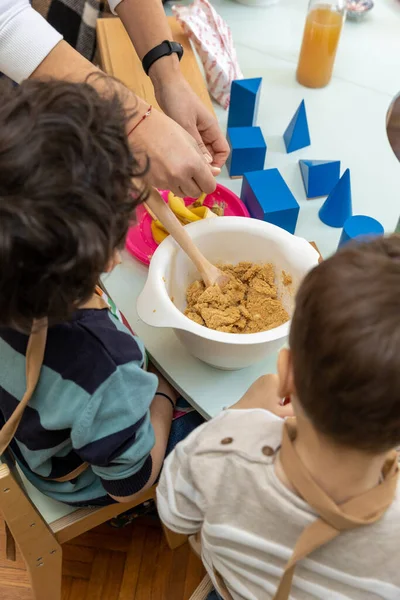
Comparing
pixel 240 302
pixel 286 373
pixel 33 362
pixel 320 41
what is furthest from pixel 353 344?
pixel 320 41

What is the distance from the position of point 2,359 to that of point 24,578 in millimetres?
810

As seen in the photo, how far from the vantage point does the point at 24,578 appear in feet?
3.78

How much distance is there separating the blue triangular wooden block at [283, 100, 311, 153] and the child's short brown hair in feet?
2.11

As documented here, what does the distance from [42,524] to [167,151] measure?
0.59 meters

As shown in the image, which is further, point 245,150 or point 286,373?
point 245,150

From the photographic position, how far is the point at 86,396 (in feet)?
1.88

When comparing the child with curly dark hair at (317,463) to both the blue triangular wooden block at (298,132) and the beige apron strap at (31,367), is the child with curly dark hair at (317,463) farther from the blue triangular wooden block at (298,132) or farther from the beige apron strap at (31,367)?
the blue triangular wooden block at (298,132)

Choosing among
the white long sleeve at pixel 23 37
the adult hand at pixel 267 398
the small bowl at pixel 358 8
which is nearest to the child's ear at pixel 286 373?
the adult hand at pixel 267 398

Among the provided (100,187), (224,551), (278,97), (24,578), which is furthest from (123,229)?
(24,578)

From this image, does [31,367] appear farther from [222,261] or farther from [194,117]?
[194,117]

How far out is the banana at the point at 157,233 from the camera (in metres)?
0.86

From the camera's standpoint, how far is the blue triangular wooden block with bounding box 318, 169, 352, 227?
87cm

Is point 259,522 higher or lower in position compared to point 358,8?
lower

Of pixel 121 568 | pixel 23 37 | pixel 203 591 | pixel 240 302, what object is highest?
pixel 23 37
